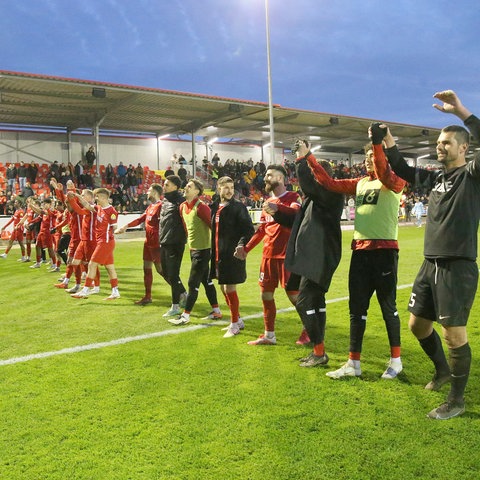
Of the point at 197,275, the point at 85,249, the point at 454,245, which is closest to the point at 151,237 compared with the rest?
the point at 197,275

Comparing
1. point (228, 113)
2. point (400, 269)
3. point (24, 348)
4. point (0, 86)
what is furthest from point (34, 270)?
point (228, 113)

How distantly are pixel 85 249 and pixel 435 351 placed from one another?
6.74 metres

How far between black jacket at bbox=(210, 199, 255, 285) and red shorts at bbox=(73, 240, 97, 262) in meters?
3.84

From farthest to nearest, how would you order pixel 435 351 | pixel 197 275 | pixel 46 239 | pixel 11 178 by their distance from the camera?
pixel 11 178 < pixel 46 239 < pixel 197 275 < pixel 435 351

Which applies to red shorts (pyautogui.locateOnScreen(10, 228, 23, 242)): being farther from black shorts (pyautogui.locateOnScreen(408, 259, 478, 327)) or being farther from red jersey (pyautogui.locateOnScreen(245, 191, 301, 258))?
black shorts (pyautogui.locateOnScreen(408, 259, 478, 327))

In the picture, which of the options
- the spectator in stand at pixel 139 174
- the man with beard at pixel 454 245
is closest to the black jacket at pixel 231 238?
the man with beard at pixel 454 245

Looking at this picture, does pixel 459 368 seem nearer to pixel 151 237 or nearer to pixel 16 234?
pixel 151 237

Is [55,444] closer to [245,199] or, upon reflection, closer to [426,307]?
[426,307]

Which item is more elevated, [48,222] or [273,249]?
[48,222]

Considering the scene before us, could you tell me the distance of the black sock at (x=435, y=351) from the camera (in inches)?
152

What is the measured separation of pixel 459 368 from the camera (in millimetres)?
3354

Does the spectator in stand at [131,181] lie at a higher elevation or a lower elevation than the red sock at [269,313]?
higher

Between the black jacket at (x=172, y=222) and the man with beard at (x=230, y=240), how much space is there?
4.01 feet

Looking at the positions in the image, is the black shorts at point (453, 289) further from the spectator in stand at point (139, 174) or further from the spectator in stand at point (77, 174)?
the spectator in stand at point (139, 174)
